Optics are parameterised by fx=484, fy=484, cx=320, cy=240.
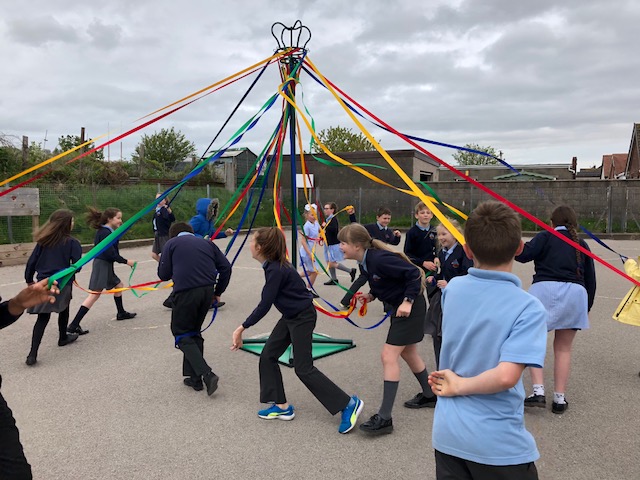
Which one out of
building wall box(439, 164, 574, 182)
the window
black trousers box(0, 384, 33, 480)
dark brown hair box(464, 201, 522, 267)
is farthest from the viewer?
building wall box(439, 164, 574, 182)

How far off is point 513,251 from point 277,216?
3.21m

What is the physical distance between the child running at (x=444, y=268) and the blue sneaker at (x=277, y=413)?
1336 mm

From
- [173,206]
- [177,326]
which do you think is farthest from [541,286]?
[173,206]

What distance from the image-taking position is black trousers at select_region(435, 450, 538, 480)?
5.40ft

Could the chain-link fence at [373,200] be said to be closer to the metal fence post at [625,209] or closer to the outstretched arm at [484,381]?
the metal fence post at [625,209]

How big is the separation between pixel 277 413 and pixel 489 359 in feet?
7.43

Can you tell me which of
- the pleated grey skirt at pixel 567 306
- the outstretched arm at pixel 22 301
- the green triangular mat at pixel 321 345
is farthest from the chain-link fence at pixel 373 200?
the outstretched arm at pixel 22 301

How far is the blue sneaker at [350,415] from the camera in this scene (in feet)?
11.0

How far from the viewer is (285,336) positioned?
3.63 metres

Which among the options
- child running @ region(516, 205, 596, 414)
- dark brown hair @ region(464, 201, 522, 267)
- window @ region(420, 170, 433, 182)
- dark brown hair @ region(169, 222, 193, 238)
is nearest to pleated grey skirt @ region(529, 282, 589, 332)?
child running @ region(516, 205, 596, 414)

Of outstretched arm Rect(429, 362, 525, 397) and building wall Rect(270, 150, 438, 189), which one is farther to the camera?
building wall Rect(270, 150, 438, 189)

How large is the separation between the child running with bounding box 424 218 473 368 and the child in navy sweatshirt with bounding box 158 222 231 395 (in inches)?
75.5

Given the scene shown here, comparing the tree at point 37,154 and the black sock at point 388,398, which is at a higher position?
the tree at point 37,154

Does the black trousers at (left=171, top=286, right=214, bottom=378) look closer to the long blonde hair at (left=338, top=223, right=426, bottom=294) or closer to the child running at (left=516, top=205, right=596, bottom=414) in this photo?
the long blonde hair at (left=338, top=223, right=426, bottom=294)
